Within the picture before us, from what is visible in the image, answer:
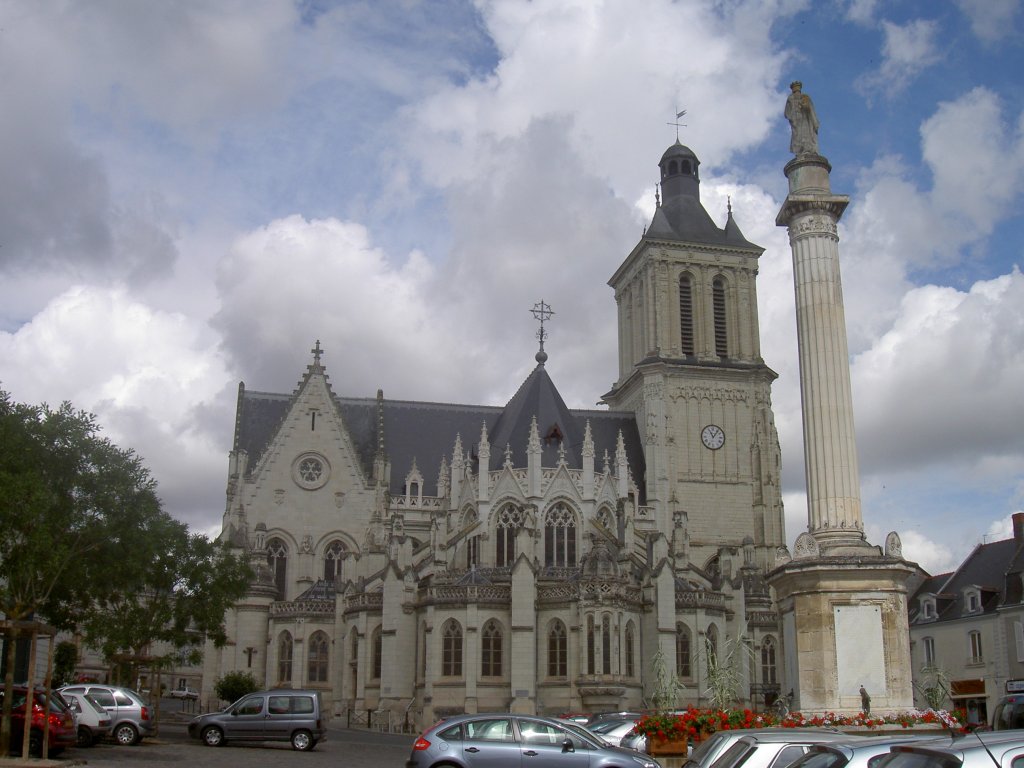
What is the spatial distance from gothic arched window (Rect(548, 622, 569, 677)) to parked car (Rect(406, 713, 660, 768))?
84.9 feet

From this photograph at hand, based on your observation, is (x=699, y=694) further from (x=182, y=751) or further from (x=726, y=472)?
(x=182, y=751)

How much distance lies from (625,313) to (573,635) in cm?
2877

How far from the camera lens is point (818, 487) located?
18094 millimetres

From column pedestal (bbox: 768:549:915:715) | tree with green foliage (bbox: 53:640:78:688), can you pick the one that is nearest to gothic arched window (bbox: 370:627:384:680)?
tree with green foliage (bbox: 53:640:78:688)

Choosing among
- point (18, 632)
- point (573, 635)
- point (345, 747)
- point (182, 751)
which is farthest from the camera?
point (573, 635)

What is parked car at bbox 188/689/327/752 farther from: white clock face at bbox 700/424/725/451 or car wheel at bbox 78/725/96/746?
white clock face at bbox 700/424/725/451

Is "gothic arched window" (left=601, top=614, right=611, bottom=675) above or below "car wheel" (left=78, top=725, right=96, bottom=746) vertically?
above

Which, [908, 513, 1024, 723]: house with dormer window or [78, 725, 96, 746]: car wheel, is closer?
[78, 725, 96, 746]: car wheel

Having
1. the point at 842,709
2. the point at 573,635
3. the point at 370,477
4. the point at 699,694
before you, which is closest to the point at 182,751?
the point at 842,709

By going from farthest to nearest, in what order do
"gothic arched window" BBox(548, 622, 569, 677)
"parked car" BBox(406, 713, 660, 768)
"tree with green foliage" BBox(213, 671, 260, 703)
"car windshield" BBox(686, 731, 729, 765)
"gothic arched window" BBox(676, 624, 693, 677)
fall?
"gothic arched window" BBox(676, 624, 693, 677)
"tree with green foliage" BBox(213, 671, 260, 703)
"gothic arched window" BBox(548, 622, 569, 677)
"parked car" BBox(406, 713, 660, 768)
"car windshield" BBox(686, 731, 729, 765)

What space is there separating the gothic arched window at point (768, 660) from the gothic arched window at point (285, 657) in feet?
73.7

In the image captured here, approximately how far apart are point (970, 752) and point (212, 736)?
78.4ft

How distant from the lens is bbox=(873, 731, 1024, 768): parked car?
23.6 ft

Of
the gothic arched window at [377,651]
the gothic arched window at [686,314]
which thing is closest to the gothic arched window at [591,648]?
the gothic arched window at [377,651]
